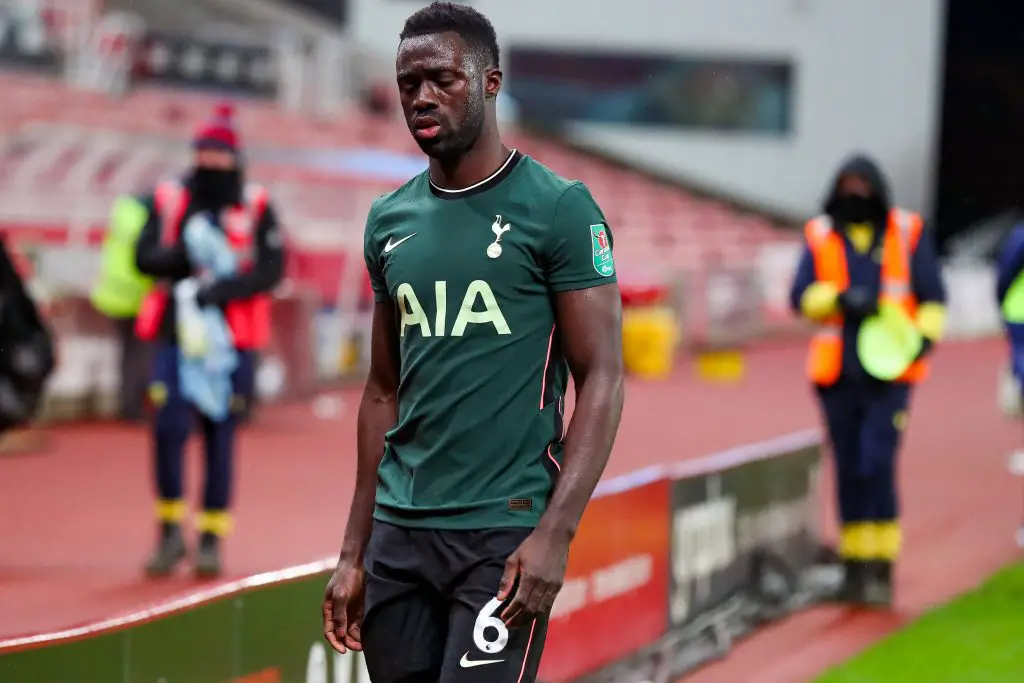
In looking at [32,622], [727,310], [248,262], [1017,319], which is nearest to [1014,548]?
[1017,319]

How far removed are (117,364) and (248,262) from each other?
6.80 meters

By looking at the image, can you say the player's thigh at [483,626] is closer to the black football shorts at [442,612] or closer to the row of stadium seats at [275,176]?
the black football shorts at [442,612]

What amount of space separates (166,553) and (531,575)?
17.1ft

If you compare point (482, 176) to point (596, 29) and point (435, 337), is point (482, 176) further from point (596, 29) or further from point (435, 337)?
point (596, 29)

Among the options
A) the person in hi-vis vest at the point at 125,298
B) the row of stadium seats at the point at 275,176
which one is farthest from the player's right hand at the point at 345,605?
the row of stadium seats at the point at 275,176

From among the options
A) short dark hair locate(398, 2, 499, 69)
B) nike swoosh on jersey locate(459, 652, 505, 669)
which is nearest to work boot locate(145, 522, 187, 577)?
nike swoosh on jersey locate(459, 652, 505, 669)

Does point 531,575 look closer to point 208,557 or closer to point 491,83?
point 491,83

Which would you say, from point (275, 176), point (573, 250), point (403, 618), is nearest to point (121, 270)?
point (403, 618)

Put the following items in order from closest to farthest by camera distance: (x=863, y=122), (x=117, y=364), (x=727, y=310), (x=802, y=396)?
(x=117, y=364)
(x=802, y=396)
(x=727, y=310)
(x=863, y=122)

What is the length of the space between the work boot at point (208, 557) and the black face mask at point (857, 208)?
3.36 metres

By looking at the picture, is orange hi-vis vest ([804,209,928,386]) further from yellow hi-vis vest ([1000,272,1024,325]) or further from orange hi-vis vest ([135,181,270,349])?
Result: orange hi-vis vest ([135,181,270,349])

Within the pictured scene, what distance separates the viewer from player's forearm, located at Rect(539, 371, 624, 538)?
11.2 ft

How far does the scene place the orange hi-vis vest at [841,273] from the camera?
8.33 m

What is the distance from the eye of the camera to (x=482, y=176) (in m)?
3.50
